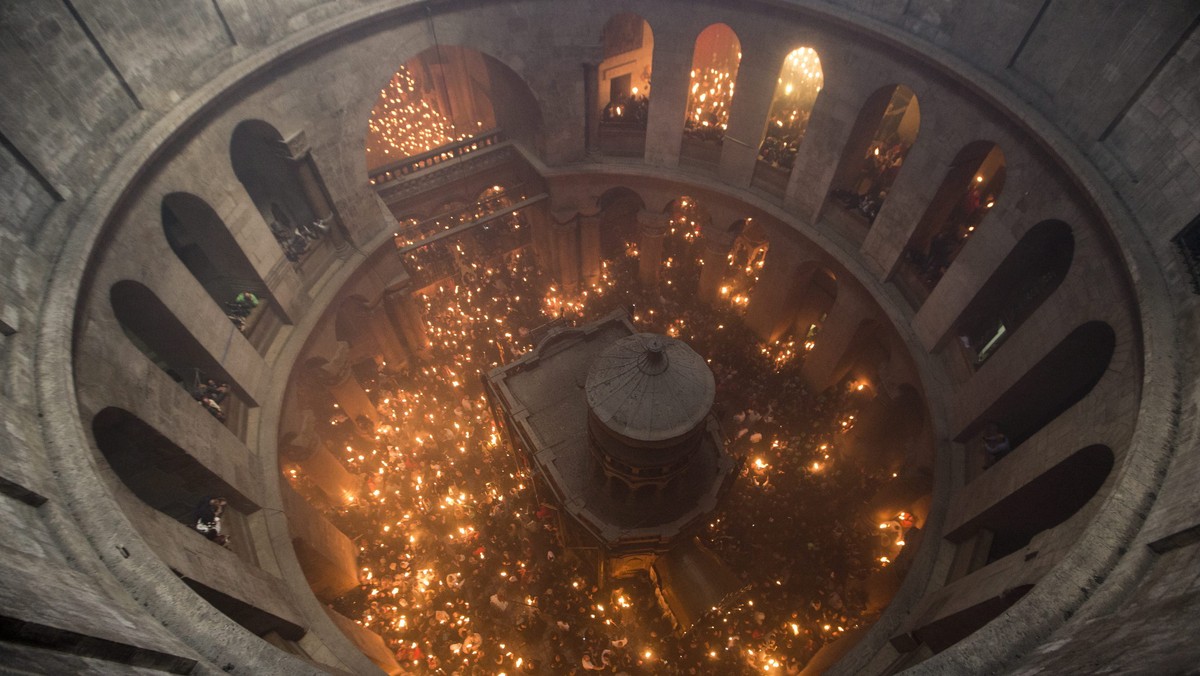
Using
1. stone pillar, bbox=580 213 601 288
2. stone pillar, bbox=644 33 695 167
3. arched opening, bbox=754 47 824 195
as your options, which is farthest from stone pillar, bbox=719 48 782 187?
stone pillar, bbox=580 213 601 288

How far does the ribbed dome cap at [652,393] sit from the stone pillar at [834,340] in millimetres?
6714

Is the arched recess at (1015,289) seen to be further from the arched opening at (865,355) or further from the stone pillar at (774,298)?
the stone pillar at (774,298)

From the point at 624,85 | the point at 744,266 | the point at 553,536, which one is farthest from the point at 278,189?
the point at 744,266

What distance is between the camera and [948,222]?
1464 cm

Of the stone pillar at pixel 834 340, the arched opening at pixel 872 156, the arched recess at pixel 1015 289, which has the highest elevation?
the arched opening at pixel 872 156

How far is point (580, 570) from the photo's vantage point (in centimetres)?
1453

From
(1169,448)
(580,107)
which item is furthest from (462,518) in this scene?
(1169,448)

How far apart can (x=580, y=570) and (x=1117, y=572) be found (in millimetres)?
11215

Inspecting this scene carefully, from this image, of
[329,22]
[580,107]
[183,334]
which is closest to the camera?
[183,334]

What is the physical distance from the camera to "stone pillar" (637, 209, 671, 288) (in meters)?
19.3

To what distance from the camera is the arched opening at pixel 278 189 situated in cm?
1293

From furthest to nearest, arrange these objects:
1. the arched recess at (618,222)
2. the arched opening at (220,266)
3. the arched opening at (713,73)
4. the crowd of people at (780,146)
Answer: the arched opening at (713,73) → the arched recess at (618,222) → the crowd of people at (780,146) → the arched opening at (220,266)

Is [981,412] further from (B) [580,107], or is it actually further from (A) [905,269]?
(B) [580,107]

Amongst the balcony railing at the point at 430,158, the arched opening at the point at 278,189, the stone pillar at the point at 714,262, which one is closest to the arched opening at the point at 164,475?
the arched opening at the point at 278,189
